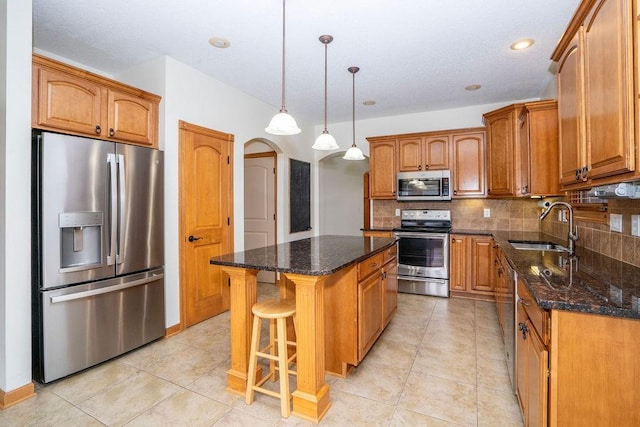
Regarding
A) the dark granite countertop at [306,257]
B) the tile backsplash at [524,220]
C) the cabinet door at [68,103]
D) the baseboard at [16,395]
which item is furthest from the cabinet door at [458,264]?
the baseboard at [16,395]

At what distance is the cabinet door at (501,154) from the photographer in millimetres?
3628

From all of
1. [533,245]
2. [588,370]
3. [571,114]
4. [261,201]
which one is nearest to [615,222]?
[571,114]

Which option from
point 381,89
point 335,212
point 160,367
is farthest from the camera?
point 335,212

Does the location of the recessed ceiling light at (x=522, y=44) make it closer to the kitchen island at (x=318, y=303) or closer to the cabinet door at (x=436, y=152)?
the cabinet door at (x=436, y=152)

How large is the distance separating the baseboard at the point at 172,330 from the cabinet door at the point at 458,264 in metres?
3.30

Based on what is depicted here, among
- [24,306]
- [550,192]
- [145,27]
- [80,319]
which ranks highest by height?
[145,27]

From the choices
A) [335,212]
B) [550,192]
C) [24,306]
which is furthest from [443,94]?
[24,306]

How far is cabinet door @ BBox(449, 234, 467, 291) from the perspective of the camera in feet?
13.6

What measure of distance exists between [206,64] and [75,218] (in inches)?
73.9

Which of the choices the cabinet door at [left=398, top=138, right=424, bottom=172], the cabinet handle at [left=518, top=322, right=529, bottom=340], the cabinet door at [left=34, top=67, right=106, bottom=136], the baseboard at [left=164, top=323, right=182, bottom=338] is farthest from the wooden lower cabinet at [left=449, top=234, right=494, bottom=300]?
the cabinet door at [left=34, top=67, right=106, bottom=136]

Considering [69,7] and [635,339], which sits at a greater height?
[69,7]

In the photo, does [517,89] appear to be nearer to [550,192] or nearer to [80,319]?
[550,192]

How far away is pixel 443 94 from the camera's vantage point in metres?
4.04

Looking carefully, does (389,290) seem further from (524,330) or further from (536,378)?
(536,378)
